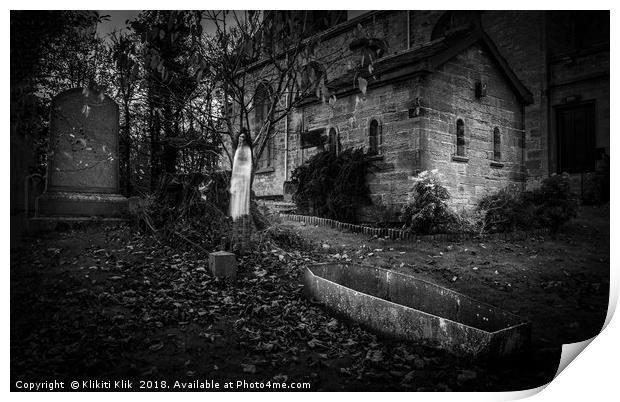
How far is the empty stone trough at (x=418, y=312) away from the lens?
2.53 m

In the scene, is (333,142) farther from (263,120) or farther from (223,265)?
(223,265)

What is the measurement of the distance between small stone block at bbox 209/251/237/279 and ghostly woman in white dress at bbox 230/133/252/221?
2.54ft

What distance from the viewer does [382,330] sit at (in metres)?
3.00

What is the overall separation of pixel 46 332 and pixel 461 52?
18.7ft

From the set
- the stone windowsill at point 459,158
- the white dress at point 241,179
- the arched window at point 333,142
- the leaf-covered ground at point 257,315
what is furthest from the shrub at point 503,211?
the arched window at point 333,142

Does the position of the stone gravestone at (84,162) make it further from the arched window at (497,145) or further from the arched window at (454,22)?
the arched window at (497,145)

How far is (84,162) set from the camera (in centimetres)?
552

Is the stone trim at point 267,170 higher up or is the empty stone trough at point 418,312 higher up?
the stone trim at point 267,170

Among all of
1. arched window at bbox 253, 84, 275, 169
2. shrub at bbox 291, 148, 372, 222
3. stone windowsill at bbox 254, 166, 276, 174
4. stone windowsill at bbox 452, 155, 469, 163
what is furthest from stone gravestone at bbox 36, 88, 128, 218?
stone windowsill at bbox 452, 155, 469, 163

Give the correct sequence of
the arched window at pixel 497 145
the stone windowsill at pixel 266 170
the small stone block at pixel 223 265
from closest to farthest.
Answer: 1. the small stone block at pixel 223 265
2. the arched window at pixel 497 145
3. the stone windowsill at pixel 266 170

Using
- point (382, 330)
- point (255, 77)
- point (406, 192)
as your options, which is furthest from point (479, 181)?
point (255, 77)

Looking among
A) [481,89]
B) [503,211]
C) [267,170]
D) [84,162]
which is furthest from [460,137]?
[84,162]

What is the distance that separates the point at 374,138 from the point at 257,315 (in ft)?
13.5

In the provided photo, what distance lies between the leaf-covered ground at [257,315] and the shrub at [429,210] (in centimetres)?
29
